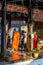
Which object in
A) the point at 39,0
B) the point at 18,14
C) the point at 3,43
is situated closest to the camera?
the point at 3,43

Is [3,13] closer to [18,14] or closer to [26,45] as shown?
[18,14]

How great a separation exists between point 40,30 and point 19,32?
2.77 metres

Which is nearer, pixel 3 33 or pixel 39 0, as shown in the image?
pixel 3 33

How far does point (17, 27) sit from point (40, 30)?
2.82 m

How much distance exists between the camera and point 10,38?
19.8 m

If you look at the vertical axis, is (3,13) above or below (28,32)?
above

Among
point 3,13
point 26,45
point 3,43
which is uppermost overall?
point 3,13

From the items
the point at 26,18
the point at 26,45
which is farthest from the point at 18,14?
the point at 26,45

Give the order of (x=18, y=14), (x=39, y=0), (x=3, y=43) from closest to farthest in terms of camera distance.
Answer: (x=3, y=43) < (x=18, y=14) < (x=39, y=0)

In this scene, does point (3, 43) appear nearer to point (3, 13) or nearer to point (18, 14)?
point (3, 13)

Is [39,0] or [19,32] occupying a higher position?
[39,0]

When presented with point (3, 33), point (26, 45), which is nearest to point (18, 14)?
point (26, 45)

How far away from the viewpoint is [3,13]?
16422mm

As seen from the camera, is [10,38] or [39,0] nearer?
[10,38]
